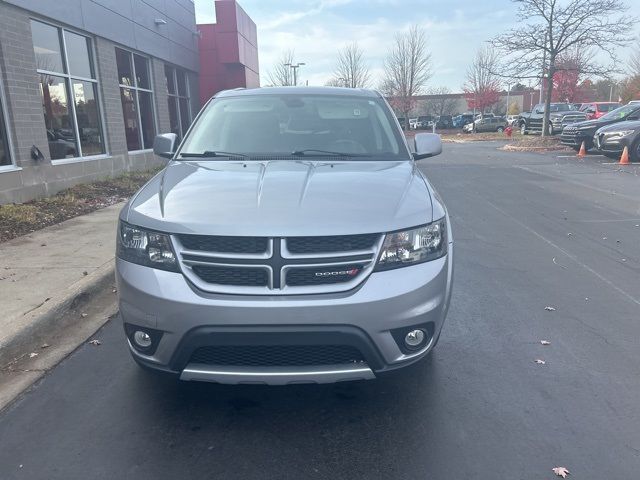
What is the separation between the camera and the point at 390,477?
7.99 ft

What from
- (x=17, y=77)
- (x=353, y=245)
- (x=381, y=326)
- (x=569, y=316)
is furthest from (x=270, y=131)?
(x=17, y=77)

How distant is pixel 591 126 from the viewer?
63.3 ft

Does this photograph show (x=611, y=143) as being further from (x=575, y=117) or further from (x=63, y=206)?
(x=63, y=206)

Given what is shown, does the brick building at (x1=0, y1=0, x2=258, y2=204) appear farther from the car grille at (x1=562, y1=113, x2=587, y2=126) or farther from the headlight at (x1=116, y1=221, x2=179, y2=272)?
the car grille at (x1=562, y1=113, x2=587, y2=126)

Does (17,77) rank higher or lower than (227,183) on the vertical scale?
higher

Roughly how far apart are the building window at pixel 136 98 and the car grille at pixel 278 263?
1281cm

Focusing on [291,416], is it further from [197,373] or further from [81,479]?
[81,479]

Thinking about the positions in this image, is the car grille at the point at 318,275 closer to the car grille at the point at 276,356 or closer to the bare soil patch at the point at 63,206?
the car grille at the point at 276,356

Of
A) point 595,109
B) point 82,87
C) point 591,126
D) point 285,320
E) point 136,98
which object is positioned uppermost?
point 82,87

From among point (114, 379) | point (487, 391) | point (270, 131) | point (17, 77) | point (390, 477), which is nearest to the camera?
point (390, 477)

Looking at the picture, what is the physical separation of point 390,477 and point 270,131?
8.72ft

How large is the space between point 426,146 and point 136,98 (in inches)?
513

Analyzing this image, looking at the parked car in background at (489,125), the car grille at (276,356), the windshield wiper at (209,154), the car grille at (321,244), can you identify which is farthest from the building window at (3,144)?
the parked car in background at (489,125)

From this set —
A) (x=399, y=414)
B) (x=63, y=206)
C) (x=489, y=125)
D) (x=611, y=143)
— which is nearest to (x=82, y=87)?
(x=63, y=206)
